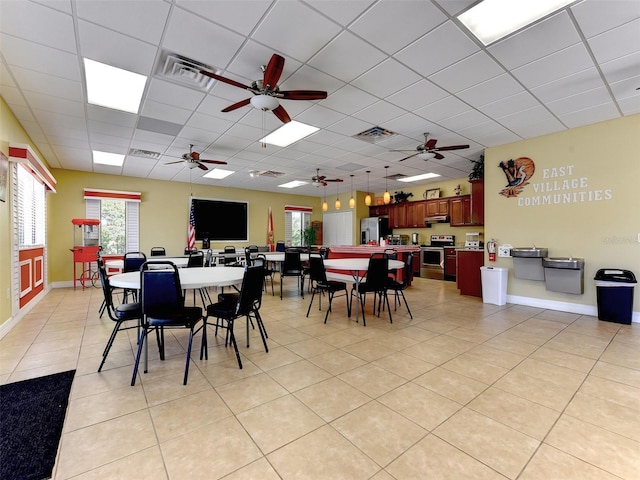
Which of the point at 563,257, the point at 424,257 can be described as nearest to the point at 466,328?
the point at 563,257

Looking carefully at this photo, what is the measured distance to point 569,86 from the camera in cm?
347

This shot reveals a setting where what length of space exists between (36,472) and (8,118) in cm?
472

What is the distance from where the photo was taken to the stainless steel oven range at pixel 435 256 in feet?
28.1

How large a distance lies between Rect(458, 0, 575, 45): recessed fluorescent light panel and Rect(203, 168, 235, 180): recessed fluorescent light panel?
250 inches

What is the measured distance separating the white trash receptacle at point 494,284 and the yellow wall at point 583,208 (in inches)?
11.1

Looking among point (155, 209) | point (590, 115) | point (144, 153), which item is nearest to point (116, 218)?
point (155, 209)

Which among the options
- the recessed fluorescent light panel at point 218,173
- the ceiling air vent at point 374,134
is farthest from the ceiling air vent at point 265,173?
the ceiling air vent at point 374,134

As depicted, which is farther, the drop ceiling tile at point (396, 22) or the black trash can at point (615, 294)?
the black trash can at point (615, 294)

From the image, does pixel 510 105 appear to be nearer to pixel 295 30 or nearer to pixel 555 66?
pixel 555 66

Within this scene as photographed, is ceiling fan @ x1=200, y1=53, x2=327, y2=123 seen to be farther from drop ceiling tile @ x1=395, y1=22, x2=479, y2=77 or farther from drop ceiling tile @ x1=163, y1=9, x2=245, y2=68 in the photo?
drop ceiling tile @ x1=395, y1=22, x2=479, y2=77

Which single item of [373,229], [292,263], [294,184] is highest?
[294,184]

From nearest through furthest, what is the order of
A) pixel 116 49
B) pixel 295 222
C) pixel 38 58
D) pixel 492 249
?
pixel 116 49 < pixel 38 58 < pixel 492 249 < pixel 295 222

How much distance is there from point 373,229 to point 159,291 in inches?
337

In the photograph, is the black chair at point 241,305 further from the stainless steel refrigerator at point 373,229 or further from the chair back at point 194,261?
the stainless steel refrigerator at point 373,229
